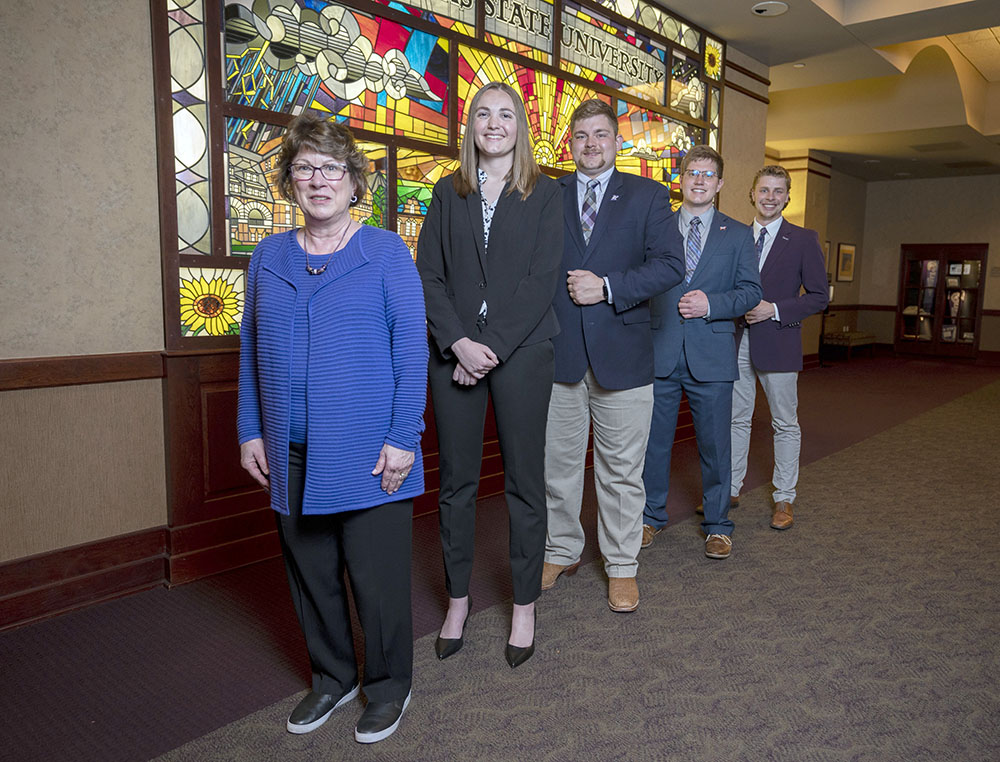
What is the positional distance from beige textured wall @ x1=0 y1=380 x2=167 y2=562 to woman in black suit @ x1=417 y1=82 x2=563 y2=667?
4.77ft

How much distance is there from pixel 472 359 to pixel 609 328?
690 millimetres

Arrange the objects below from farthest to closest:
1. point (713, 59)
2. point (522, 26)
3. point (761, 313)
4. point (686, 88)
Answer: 1. point (713, 59)
2. point (686, 88)
3. point (522, 26)
4. point (761, 313)

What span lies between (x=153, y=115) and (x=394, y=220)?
1279 millimetres

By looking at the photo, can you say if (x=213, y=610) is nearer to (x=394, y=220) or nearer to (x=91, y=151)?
(x=91, y=151)

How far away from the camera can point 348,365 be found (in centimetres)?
175

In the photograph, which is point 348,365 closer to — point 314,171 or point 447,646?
point 314,171

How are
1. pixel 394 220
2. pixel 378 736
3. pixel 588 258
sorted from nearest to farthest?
pixel 378 736
pixel 588 258
pixel 394 220

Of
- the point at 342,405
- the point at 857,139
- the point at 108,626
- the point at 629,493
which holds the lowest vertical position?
the point at 108,626

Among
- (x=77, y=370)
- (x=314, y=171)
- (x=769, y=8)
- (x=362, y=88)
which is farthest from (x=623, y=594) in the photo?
(x=769, y=8)

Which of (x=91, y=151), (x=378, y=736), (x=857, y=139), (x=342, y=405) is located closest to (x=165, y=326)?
(x=91, y=151)

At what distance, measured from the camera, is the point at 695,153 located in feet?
10.5

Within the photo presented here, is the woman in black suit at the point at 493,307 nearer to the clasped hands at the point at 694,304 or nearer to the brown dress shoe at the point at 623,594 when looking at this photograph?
the brown dress shoe at the point at 623,594

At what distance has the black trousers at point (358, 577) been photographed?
73.2 inches

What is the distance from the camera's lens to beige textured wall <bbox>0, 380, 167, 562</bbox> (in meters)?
2.65
